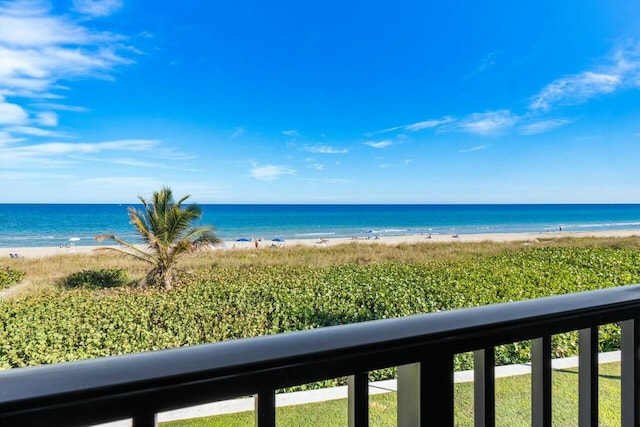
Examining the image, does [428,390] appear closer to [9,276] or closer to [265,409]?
[265,409]

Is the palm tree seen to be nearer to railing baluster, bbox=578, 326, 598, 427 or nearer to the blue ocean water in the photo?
the blue ocean water

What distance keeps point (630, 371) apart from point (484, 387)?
346 mm

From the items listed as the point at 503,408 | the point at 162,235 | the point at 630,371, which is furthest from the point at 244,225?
the point at 630,371

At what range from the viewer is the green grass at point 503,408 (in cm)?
165

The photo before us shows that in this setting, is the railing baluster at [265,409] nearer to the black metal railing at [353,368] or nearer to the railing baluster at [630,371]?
the black metal railing at [353,368]

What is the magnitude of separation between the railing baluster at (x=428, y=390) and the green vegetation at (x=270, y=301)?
105 inches

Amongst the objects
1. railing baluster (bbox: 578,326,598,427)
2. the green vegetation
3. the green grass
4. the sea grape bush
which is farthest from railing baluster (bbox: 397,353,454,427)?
the green vegetation

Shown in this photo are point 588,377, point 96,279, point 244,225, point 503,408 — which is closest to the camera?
point 588,377

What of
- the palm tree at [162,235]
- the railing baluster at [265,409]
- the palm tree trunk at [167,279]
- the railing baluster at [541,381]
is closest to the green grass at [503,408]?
the railing baluster at [541,381]

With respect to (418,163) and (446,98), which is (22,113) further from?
(418,163)

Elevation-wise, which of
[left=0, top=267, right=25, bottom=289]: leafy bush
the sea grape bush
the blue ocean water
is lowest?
the sea grape bush

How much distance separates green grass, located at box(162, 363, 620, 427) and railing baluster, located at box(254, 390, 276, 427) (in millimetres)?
1332

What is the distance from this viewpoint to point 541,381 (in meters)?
0.55

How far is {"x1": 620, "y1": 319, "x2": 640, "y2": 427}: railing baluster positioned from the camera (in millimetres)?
625
